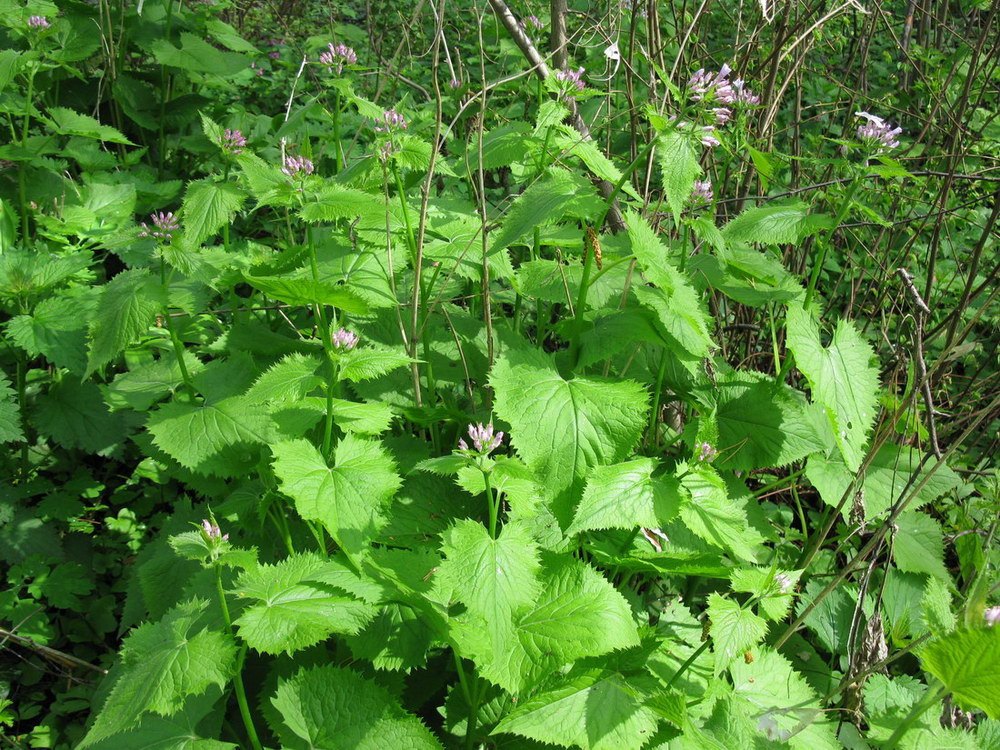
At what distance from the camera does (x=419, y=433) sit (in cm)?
234

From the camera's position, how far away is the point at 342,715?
1609mm

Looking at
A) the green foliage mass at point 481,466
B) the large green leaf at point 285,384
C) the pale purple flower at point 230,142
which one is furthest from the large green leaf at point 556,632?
the pale purple flower at point 230,142

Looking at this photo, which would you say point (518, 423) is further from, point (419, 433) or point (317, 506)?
point (419, 433)

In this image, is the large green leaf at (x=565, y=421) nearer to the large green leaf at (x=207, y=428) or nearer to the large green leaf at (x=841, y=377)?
the large green leaf at (x=841, y=377)

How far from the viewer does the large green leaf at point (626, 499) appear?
5.28 ft

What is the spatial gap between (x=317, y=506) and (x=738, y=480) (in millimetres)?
1254

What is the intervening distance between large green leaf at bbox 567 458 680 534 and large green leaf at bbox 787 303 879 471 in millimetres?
492

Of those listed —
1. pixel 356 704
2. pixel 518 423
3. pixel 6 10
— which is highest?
pixel 6 10

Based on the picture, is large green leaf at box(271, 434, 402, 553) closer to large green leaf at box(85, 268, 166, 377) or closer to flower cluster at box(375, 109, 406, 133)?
large green leaf at box(85, 268, 166, 377)

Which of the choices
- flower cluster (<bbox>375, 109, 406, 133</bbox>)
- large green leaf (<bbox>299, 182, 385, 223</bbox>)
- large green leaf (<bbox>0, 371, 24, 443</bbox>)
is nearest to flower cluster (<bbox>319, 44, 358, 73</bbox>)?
flower cluster (<bbox>375, 109, 406, 133</bbox>)

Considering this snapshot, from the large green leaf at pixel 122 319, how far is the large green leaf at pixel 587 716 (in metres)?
1.33

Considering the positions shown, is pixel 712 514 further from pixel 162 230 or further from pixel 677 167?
pixel 162 230

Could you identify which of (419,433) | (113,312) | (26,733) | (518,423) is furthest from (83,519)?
(518,423)

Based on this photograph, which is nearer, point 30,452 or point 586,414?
point 586,414
